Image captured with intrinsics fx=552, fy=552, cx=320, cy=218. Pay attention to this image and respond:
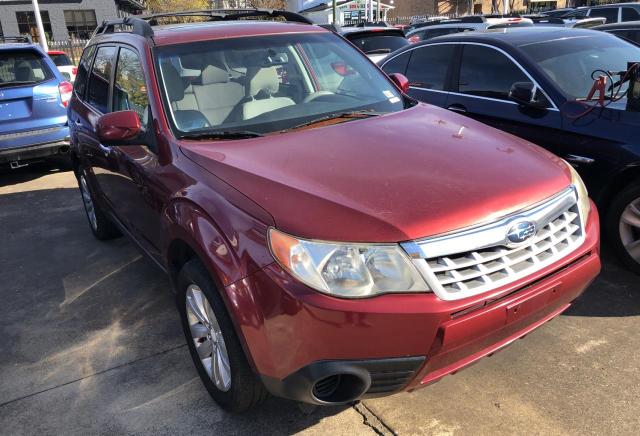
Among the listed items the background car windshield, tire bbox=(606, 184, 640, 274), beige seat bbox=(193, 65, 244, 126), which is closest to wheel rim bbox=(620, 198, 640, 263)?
tire bbox=(606, 184, 640, 274)

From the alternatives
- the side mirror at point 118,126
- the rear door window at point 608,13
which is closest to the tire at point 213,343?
the side mirror at point 118,126

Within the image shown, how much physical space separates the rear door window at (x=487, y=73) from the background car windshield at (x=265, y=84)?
1.31 m

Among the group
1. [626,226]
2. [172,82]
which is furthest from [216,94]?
[626,226]

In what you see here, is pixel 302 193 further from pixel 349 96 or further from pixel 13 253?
pixel 13 253

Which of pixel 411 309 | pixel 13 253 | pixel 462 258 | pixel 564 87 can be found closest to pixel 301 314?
pixel 411 309

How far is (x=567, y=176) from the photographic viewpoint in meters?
2.56

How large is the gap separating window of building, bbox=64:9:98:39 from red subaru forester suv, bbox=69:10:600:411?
33.4 metres

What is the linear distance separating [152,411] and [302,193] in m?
1.40

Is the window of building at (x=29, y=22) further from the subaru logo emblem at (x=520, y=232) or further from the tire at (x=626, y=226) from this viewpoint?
the subaru logo emblem at (x=520, y=232)

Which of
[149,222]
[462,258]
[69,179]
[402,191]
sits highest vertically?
[402,191]

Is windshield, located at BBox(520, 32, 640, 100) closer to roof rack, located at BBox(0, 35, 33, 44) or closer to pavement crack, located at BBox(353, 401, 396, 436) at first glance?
pavement crack, located at BBox(353, 401, 396, 436)

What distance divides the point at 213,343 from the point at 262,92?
1.50 metres

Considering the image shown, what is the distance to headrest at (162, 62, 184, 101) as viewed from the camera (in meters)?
3.04

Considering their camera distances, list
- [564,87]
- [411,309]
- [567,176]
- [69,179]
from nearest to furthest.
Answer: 1. [411,309]
2. [567,176]
3. [564,87]
4. [69,179]
